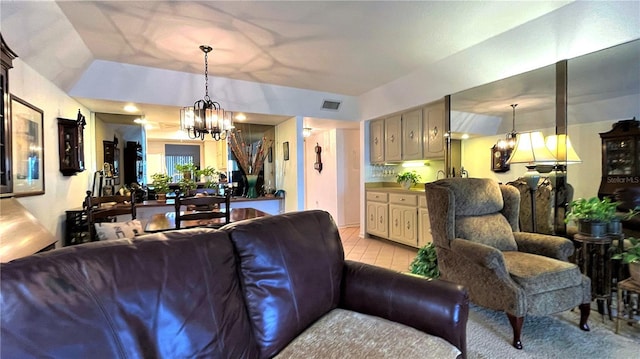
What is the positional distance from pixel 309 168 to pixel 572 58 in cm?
533

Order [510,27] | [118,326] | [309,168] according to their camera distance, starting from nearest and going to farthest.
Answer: [118,326], [510,27], [309,168]

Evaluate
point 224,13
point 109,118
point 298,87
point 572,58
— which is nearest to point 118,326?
point 224,13

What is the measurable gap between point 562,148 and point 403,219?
2170 mm

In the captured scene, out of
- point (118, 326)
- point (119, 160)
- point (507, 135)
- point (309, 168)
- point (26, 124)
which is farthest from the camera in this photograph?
point (309, 168)

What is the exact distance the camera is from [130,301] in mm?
967

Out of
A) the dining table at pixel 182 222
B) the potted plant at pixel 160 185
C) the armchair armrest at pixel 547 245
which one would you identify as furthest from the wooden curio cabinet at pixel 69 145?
the armchair armrest at pixel 547 245

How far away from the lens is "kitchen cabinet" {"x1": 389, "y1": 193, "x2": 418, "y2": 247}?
4.25 metres

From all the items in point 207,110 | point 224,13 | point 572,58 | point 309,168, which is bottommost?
point 309,168

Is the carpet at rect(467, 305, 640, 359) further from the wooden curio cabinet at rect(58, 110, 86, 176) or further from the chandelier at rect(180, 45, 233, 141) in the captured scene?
the wooden curio cabinet at rect(58, 110, 86, 176)

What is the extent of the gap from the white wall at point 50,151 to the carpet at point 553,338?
144 inches

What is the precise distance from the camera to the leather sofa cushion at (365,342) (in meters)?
1.09

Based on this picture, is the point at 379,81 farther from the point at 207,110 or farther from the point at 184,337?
the point at 184,337

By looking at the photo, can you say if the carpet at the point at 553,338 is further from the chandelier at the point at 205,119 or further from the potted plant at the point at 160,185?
the potted plant at the point at 160,185

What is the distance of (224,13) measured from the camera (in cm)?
249
